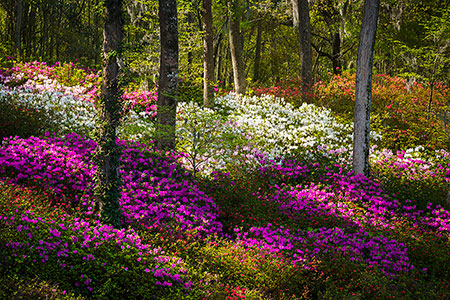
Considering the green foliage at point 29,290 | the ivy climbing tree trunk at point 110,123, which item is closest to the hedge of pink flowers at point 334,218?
the ivy climbing tree trunk at point 110,123

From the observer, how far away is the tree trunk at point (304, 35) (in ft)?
48.6

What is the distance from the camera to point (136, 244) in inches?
204

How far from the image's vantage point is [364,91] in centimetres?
896

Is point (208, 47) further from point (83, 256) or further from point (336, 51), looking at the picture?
point (336, 51)

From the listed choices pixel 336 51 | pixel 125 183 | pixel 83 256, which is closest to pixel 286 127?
pixel 125 183

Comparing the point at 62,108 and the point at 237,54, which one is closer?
the point at 62,108

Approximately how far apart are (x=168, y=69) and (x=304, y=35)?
27.1 ft

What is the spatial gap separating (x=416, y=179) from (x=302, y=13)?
28.5 feet

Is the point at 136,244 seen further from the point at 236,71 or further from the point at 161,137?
the point at 236,71

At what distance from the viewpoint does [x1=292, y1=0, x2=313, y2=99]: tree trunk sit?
14.8 meters

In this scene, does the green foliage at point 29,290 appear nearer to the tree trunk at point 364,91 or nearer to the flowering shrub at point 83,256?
the flowering shrub at point 83,256

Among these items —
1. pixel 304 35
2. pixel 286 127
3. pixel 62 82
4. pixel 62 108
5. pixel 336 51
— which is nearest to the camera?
pixel 62 108

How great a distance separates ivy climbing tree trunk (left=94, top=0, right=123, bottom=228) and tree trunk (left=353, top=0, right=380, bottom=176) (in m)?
6.06

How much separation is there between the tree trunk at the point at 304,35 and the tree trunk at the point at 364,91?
592cm
